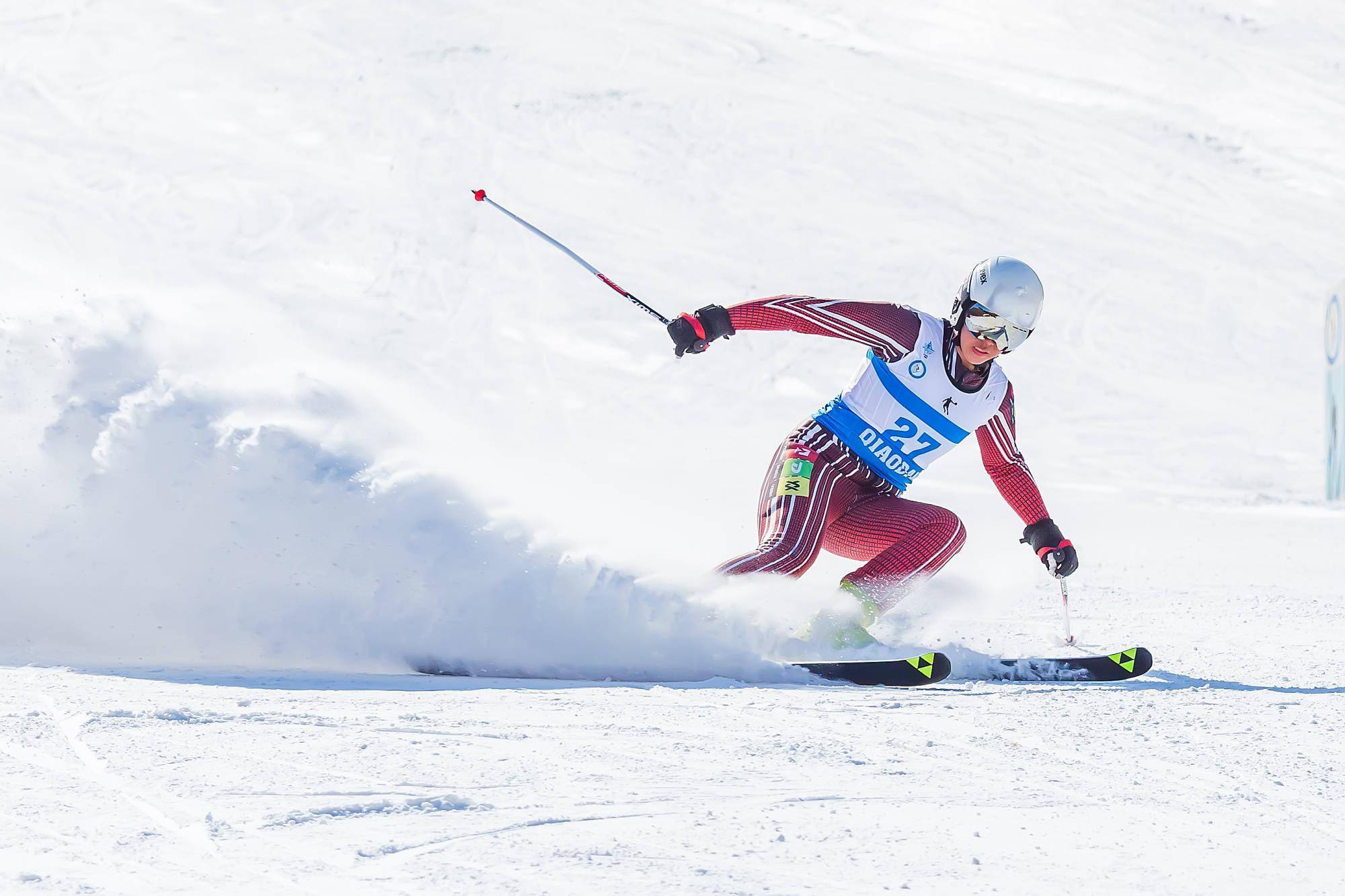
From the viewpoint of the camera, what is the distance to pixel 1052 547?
477 centimetres

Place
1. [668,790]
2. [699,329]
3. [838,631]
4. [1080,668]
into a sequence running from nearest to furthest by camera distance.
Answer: [668,790]
[1080,668]
[838,631]
[699,329]

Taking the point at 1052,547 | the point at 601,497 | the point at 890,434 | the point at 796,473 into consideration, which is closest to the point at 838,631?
the point at 796,473

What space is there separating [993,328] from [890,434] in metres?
0.49

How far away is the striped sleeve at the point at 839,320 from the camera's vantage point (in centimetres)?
465

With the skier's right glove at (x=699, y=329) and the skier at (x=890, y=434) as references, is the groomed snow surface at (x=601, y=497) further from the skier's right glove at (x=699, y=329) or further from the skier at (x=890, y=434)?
the skier's right glove at (x=699, y=329)

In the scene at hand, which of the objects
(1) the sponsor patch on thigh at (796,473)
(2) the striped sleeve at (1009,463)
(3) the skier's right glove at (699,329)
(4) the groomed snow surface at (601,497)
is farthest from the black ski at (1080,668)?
(3) the skier's right glove at (699,329)

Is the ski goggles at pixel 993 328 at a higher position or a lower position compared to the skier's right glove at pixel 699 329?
higher

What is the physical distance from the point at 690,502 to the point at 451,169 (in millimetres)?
11608

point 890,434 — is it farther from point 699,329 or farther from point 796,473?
point 699,329

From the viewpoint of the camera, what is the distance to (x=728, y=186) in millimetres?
20172

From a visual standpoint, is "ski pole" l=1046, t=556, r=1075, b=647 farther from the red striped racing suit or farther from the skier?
the red striped racing suit

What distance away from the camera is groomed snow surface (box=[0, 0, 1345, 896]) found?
2455mm

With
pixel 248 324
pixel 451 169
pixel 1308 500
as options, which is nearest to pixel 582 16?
pixel 451 169

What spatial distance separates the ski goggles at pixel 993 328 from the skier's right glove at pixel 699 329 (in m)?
0.76
